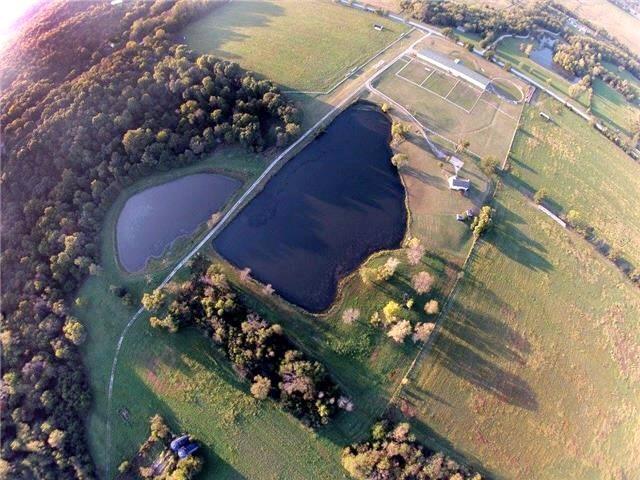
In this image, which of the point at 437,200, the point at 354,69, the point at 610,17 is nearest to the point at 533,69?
the point at 354,69

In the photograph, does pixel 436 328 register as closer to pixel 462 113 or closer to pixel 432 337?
pixel 432 337

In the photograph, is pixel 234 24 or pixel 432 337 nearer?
pixel 432 337

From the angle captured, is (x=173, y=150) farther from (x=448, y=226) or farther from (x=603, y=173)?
(x=603, y=173)

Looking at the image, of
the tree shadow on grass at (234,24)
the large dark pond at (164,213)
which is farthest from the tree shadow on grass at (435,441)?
the tree shadow on grass at (234,24)

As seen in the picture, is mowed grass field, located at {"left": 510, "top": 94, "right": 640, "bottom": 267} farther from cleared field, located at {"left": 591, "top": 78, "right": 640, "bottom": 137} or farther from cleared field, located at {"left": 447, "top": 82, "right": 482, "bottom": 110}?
cleared field, located at {"left": 447, "top": 82, "right": 482, "bottom": 110}

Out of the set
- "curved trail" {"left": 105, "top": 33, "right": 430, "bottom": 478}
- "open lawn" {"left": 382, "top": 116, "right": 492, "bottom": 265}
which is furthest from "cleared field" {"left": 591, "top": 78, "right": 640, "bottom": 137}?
"curved trail" {"left": 105, "top": 33, "right": 430, "bottom": 478}
